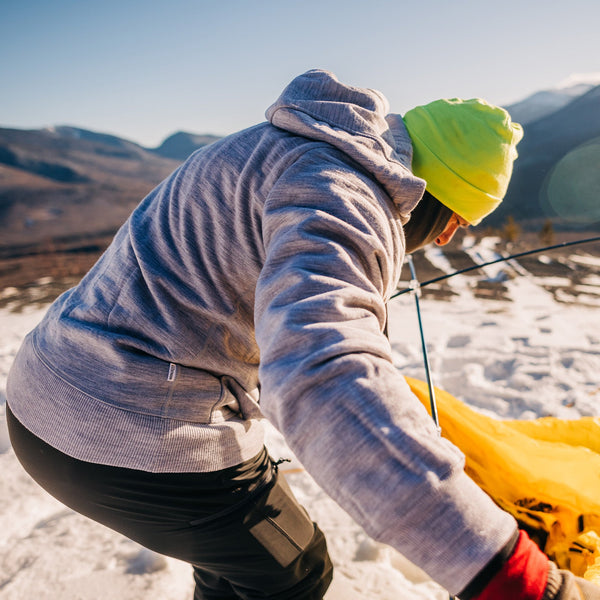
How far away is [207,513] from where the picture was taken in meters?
0.85

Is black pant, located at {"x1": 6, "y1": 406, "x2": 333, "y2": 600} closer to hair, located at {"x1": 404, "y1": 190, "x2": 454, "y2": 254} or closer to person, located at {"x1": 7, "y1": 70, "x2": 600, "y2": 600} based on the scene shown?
person, located at {"x1": 7, "y1": 70, "x2": 600, "y2": 600}

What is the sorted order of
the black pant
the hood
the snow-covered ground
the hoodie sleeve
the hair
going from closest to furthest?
1. the hoodie sleeve
2. the hood
3. the black pant
4. the hair
5. the snow-covered ground

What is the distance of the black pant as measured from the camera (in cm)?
82

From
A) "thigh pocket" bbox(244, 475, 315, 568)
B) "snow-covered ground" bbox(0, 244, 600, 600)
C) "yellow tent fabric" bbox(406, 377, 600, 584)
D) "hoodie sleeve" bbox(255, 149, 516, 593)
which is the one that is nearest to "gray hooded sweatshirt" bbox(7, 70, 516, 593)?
"hoodie sleeve" bbox(255, 149, 516, 593)

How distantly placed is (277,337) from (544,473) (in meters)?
1.63

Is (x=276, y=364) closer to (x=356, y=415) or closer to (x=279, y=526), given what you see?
(x=356, y=415)

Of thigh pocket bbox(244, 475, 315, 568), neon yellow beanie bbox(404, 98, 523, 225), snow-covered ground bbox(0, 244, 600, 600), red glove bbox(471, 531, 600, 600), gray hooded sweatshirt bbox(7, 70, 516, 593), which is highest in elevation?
neon yellow beanie bbox(404, 98, 523, 225)

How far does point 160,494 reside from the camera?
0.82 meters

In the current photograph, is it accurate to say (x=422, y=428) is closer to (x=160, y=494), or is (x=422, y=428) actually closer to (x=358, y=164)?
(x=358, y=164)

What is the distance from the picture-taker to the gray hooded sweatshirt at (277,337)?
0.45 meters

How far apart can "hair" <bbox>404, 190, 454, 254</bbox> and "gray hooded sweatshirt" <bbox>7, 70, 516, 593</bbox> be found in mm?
145

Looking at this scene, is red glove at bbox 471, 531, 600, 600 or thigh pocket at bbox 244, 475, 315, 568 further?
thigh pocket at bbox 244, 475, 315, 568

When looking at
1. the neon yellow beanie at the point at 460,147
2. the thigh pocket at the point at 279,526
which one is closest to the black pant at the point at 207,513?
the thigh pocket at the point at 279,526

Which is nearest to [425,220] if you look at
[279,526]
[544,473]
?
[279,526]
